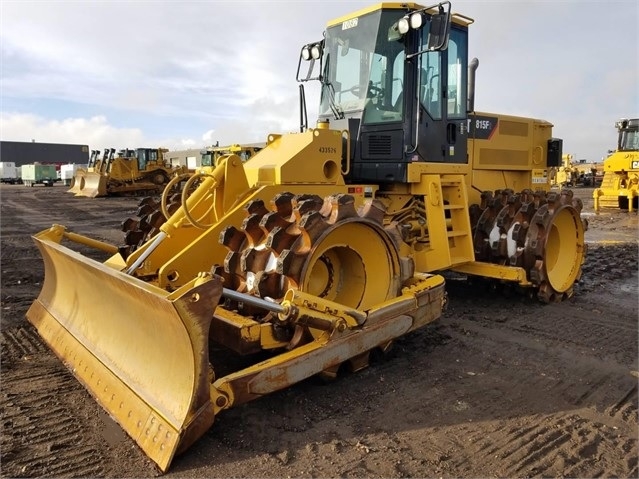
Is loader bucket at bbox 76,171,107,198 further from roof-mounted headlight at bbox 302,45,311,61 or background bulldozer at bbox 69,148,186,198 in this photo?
roof-mounted headlight at bbox 302,45,311,61

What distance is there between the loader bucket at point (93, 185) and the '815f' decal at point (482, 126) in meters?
25.1

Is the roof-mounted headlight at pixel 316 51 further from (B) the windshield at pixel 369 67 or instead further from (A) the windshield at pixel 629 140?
(A) the windshield at pixel 629 140

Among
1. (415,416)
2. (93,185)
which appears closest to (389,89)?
(415,416)

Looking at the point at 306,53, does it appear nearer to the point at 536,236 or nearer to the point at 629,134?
the point at 536,236

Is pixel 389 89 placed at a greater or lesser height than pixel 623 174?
greater

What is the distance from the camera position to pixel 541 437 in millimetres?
3295

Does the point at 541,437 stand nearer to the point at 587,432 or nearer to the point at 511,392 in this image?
the point at 587,432

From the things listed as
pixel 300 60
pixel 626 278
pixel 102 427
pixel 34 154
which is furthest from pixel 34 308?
pixel 34 154

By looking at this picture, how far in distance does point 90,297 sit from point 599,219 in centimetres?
1730

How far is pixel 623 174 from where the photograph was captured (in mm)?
19953

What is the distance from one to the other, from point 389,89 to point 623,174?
18273 millimetres

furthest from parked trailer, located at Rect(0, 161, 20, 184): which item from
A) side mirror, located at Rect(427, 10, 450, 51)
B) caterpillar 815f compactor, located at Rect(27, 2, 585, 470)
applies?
side mirror, located at Rect(427, 10, 450, 51)

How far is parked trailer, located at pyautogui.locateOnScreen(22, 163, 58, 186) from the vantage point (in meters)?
46.7

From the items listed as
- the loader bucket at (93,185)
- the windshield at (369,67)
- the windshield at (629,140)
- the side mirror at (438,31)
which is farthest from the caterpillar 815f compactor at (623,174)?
the loader bucket at (93,185)
